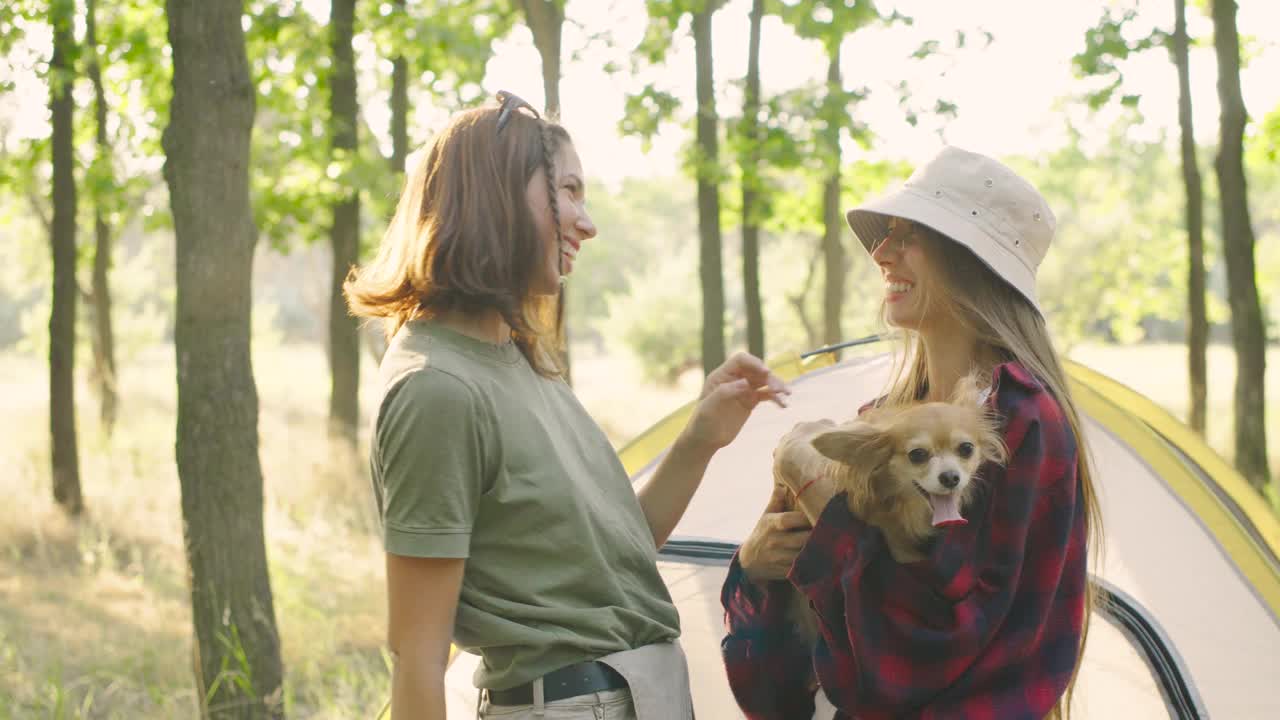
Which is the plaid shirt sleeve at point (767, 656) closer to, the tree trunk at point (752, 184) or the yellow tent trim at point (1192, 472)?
the yellow tent trim at point (1192, 472)

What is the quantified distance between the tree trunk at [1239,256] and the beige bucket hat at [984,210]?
8200 millimetres

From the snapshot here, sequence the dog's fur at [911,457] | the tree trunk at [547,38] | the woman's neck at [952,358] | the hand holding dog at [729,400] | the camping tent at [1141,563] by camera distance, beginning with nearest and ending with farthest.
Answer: the dog's fur at [911,457]
the woman's neck at [952,358]
the hand holding dog at [729,400]
the camping tent at [1141,563]
the tree trunk at [547,38]

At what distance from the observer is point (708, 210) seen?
1148 centimetres

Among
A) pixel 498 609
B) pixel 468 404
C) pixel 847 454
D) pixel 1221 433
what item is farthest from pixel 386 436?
pixel 1221 433

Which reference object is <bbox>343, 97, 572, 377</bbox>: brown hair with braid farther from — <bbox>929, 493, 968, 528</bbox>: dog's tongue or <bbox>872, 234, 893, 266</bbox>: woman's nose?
<bbox>929, 493, 968, 528</bbox>: dog's tongue

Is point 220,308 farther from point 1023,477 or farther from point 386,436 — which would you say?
point 1023,477

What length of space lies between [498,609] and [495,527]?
0.46 ft

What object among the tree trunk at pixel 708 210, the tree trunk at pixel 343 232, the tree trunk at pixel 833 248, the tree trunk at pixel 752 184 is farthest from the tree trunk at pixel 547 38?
the tree trunk at pixel 833 248

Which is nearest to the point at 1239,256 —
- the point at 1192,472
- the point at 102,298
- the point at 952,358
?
the point at 1192,472

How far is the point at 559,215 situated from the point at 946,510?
0.86 metres

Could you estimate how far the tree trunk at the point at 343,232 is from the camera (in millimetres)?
10477

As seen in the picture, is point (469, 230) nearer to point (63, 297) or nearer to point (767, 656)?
point (767, 656)

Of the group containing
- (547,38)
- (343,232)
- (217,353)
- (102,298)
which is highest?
(547,38)

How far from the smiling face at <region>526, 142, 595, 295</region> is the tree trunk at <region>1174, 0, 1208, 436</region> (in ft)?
30.7
